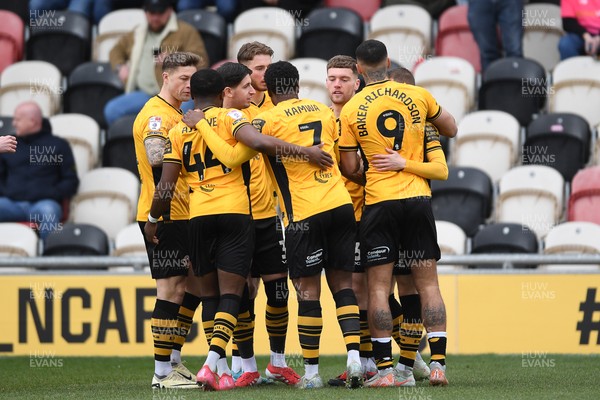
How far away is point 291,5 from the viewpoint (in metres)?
16.0

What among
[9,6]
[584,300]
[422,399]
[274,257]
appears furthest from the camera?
[9,6]

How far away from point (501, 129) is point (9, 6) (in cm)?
739

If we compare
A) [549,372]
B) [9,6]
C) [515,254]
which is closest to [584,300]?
[515,254]

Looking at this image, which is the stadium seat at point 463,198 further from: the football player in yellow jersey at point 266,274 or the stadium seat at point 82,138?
the stadium seat at point 82,138

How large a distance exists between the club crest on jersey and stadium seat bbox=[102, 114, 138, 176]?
5137 mm

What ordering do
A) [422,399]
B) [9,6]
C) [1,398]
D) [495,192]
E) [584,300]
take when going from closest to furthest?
[422,399] → [1,398] → [584,300] → [495,192] → [9,6]

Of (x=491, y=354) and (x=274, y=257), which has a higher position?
(x=274, y=257)

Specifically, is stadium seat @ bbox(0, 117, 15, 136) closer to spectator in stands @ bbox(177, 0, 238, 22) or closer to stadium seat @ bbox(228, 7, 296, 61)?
stadium seat @ bbox(228, 7, 296, 61)

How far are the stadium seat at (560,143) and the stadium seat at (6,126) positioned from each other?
5.97 metres

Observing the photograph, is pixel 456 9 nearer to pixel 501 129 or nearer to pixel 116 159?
pixel 501 129

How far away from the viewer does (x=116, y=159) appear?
1447cm

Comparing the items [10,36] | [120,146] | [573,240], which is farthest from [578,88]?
[10,36]

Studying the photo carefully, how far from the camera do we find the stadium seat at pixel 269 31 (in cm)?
1537

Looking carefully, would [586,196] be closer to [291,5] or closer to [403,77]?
[403,77]
